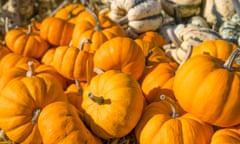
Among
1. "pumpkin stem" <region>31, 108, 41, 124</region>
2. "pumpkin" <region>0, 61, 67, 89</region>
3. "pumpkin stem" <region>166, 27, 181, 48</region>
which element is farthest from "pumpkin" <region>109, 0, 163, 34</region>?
"pumpkin stem" <region>31, 108, 41, 124</region>

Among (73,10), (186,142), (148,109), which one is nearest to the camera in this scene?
(186,142)

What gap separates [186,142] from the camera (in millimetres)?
2168

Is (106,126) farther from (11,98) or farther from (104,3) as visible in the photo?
(104,3)

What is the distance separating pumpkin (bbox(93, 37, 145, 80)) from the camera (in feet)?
9.08

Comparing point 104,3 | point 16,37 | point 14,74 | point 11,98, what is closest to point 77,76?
point 14,74

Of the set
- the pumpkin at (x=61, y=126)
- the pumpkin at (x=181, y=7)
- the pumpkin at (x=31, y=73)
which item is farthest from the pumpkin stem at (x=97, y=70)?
the pumpkin at (x=181, y=7)

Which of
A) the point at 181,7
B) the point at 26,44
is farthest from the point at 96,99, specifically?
the point at 181,7

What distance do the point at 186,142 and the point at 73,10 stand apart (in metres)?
2.36

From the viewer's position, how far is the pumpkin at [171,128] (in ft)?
7.14

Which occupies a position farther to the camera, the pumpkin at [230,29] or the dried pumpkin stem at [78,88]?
the pumpkin at [230,29]

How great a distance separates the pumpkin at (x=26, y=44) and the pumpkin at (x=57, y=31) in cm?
8

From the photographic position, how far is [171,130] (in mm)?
2188

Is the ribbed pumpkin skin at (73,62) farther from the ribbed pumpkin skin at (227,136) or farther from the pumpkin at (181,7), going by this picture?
the pumpkin at (181,7)

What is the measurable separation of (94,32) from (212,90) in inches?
57.4
